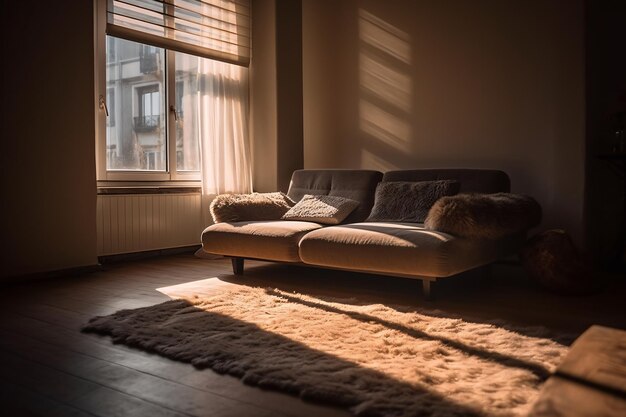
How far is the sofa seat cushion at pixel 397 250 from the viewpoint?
3.02 m

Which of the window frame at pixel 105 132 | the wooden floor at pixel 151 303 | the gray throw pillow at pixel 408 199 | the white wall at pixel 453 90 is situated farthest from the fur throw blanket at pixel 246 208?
the white wall at pixel 453 90

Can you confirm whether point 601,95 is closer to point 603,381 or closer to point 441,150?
point 441,150

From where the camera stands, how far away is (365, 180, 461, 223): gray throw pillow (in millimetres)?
3859

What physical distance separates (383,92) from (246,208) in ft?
6.05

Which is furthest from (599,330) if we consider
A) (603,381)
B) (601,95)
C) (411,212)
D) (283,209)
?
(601,95)

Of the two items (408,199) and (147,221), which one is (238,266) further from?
(408,199)

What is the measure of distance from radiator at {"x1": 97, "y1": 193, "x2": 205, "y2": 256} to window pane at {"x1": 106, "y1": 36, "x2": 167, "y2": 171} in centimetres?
31

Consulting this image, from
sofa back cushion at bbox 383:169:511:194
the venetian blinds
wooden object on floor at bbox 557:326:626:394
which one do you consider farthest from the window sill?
wooden object on floor at bbox 557:326:626:394

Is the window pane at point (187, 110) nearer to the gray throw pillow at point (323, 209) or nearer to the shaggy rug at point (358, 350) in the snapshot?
the gray throw pillow at point (323, 209)

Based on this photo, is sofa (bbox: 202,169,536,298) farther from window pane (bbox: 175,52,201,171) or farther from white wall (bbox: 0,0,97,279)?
window pane (bbox: 175,52,201,171)

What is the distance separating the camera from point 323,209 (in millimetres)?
4082

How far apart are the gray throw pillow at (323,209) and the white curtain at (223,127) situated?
4.15ft

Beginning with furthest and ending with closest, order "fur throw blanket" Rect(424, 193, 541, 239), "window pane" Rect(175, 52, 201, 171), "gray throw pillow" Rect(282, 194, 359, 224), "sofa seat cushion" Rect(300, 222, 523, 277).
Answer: "window pane" Rect(175, 52, 201, 171), "gray throw pillow" Rect(282, 194, 359, 224), "fur throw blanket" Rect(424, 193, 541, 239), "sofa seat cushion" Rect(300, 222, 523, 277)

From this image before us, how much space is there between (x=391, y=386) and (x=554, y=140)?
310 centimetres
